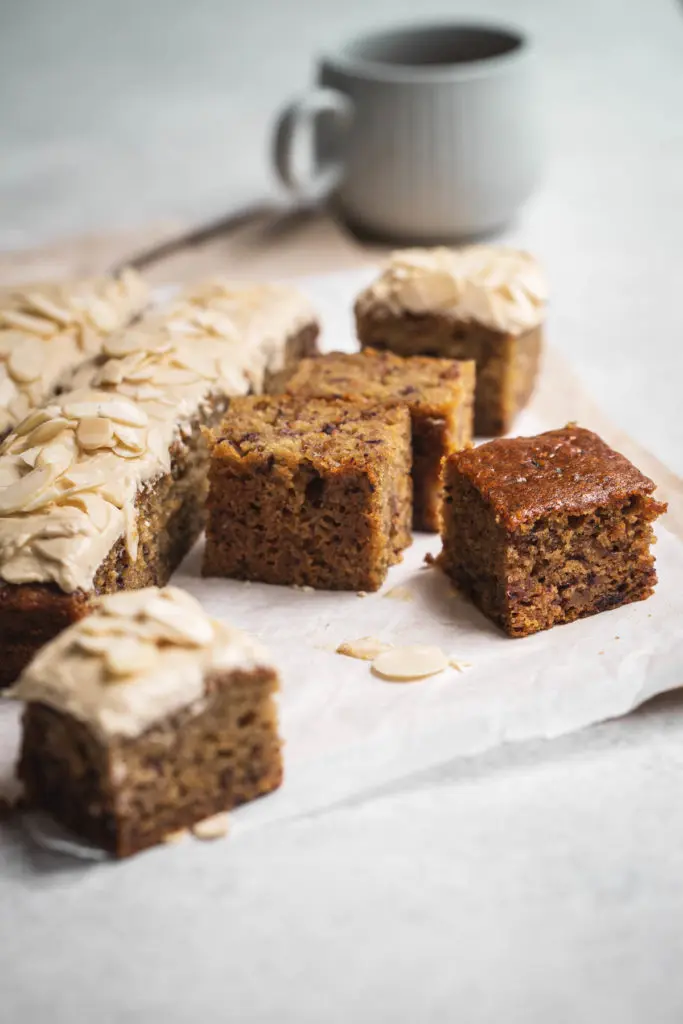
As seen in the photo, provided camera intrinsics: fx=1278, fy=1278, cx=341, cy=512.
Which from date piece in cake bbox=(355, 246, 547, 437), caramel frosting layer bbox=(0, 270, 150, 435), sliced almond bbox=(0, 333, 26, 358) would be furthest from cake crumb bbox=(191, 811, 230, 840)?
date piece in cake bbox=(355, 246, 547, 437)

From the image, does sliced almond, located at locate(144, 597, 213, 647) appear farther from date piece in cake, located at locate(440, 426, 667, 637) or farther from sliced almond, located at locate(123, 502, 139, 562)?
date piece in cake, located at locate(440, 426, 667, 637)

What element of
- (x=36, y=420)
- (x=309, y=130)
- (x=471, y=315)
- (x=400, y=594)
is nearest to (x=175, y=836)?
(x=400, y=594)

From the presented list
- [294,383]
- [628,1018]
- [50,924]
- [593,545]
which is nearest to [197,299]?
[294,383]

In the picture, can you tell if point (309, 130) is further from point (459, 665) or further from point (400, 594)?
point (459, 665)

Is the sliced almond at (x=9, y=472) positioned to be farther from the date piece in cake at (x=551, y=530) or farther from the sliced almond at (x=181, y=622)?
the date piece in cake at (x=551, y=530)

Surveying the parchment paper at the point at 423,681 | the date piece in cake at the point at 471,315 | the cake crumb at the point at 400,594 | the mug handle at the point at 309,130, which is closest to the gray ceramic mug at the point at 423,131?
the mug handle at the point at 309,130
